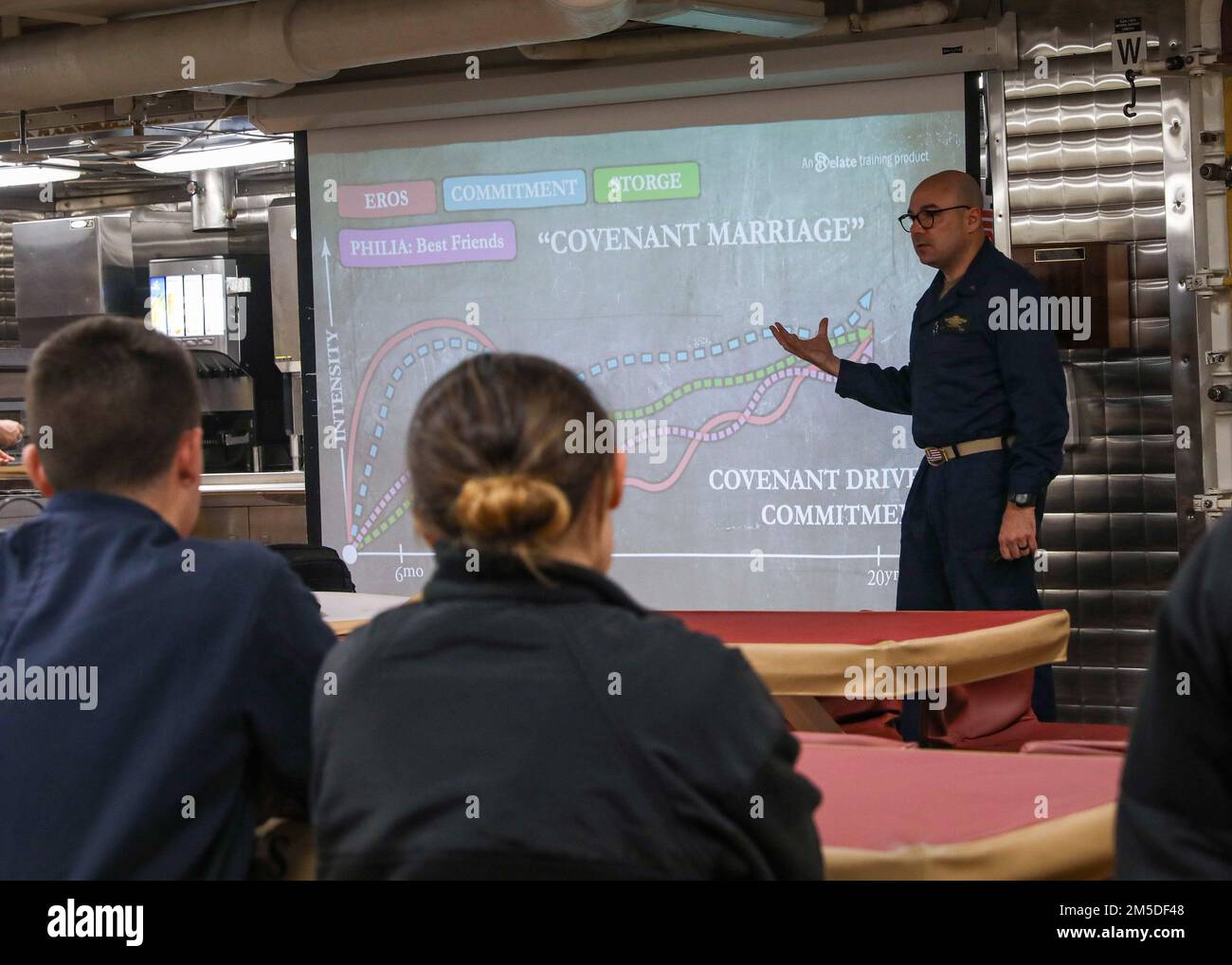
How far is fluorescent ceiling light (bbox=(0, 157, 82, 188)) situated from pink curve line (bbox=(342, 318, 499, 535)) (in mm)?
3095

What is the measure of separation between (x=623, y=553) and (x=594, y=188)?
1.48 metres

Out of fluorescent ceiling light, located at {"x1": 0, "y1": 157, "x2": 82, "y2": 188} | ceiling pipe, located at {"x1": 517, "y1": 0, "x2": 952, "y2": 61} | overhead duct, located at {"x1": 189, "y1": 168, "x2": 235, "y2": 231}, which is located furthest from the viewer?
overhead duct, located at {"x1": 189, "y1": 168, "x2": 235, "y2": 231}

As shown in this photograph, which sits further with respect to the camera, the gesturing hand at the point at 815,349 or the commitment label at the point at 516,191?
the commitment label at the point at 516,191

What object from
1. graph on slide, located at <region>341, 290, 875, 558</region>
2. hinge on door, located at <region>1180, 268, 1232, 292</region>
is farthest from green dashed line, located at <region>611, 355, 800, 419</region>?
hinge on door, located at <region>1180, 268, 1232, 292</region>

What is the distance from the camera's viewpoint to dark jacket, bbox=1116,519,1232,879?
0.99m

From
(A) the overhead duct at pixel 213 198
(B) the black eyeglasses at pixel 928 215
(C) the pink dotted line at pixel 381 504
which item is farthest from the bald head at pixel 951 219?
(A) the overhead duct at pixel 213 198

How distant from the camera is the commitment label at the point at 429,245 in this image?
5465 mm

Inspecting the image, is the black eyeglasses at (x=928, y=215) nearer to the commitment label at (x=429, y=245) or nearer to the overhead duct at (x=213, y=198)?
the commitment label at (x=429, y=245)

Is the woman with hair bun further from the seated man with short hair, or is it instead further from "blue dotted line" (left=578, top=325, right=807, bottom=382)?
"blue dotted line" (left=578, top=325, right=807, bottom=382)

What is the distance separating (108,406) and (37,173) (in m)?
7.11

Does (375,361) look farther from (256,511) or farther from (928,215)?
(928,215)

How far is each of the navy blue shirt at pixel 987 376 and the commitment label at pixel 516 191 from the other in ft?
6.13

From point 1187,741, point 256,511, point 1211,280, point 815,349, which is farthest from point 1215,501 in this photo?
point 256,511
